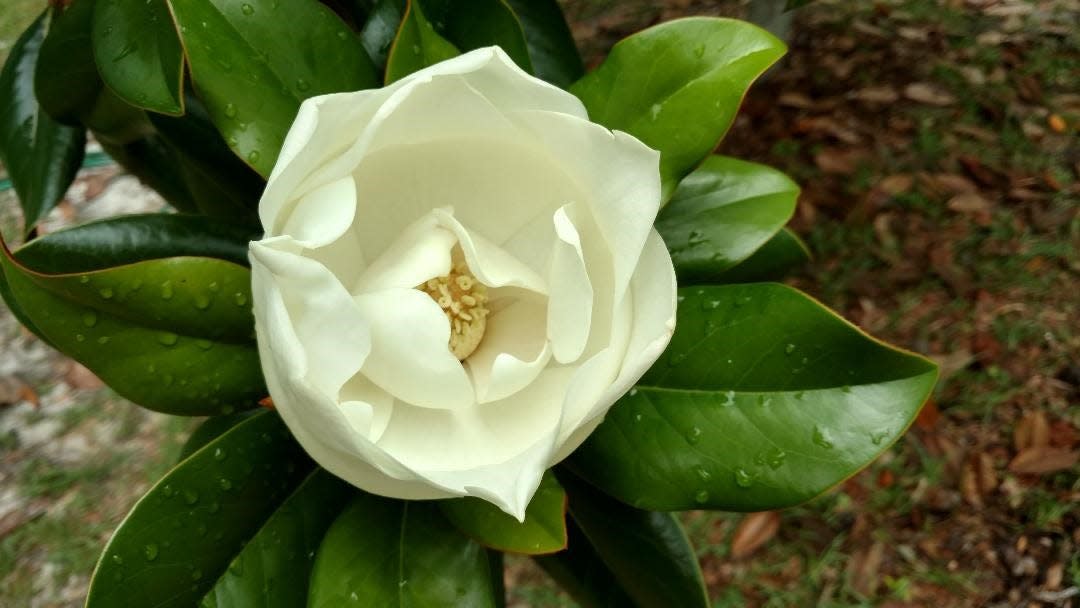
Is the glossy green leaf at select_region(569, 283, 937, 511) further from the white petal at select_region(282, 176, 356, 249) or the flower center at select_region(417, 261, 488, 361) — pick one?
the white petal at select_region(282, 176, 356, 249)

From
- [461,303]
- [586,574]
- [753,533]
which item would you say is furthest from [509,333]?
[753,533]

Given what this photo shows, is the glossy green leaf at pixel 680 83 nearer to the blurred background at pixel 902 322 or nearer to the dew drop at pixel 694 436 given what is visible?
the dew drop at pixel 694 436

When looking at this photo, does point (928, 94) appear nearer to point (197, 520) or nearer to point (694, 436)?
point (694, 436)

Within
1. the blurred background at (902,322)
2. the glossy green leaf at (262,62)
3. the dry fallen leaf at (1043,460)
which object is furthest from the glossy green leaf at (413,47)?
the dry fallen leaf at (1043,460)

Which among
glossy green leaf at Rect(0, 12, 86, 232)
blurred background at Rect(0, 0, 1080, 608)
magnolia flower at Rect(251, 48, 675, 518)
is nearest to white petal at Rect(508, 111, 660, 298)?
magnolia flower at Rect(251, 48, 675, 518)

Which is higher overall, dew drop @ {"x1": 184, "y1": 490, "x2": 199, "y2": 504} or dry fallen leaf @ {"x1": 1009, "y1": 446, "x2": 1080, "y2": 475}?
dew drop @ {"x1": 184, "y1": 490, "x2": 199, "y2": 504}
